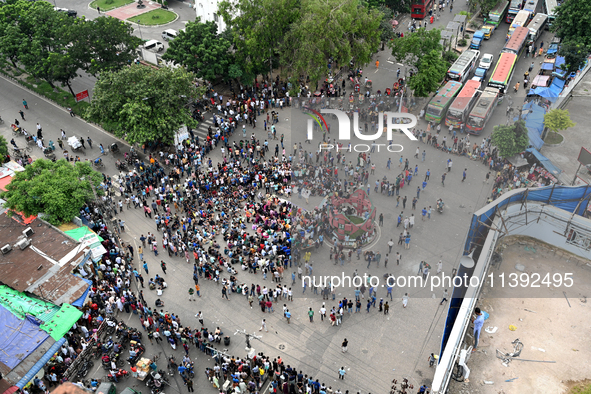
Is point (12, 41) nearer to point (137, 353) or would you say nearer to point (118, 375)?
point (137, 353)

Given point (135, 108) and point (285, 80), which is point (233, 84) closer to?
point (285, 80)

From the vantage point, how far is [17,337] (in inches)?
1155

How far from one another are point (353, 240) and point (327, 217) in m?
2.53

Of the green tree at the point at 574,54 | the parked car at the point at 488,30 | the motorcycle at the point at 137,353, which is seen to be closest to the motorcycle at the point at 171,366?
the motorcycle at the point at 137,353

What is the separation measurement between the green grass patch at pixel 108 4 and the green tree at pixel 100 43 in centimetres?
2699

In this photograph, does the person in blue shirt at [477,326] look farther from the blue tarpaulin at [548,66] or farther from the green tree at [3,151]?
the blue tarpaulin at [548,66]

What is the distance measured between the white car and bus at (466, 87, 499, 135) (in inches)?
266

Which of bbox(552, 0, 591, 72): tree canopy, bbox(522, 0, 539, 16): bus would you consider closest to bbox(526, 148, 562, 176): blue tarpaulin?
bbox(552, 0, 591, 72): tree canopy

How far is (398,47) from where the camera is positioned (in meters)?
52.8

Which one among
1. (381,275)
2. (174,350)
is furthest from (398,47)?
(174,350)

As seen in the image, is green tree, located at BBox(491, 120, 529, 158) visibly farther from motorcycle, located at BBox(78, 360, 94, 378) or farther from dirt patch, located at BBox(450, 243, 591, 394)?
motorcycle, located at BBox(78, 360, 94, 378)

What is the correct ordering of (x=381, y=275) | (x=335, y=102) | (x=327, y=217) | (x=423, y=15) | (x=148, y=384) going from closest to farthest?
1. (x=148, y=384)
2. (x=381, y=275)
3. (x=327, y=217)
4. (x=335, y=102)
5. (x=423, y=15)

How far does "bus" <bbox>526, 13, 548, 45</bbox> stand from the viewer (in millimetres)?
60000

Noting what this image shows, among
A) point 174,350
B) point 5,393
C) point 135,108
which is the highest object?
point 135,108
